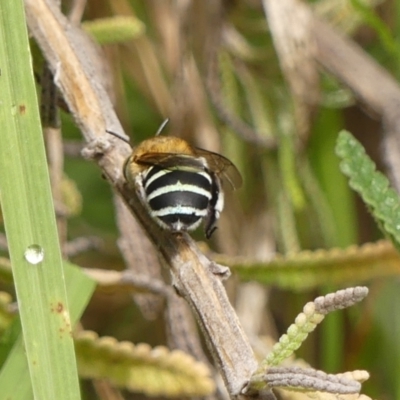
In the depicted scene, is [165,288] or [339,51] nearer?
[165,288]

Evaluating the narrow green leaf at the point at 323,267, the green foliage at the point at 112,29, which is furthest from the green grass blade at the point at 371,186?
the green foliage at the point at 112,29

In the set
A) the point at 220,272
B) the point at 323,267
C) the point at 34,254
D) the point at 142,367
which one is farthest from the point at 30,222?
the point at 323,267

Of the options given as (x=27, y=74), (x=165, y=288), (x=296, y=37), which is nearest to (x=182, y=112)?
(x=296, y=37)

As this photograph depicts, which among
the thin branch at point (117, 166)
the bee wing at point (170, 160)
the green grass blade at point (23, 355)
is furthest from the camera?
the bee wing at point (170, 160)

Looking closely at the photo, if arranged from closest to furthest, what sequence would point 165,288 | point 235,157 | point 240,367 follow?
1. point 240,367
2. point 165,288
3. point 235,157

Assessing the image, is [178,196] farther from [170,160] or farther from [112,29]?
[112,29]

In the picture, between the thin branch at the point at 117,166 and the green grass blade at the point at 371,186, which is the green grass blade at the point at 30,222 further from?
the green grass blade at the point at 371,186

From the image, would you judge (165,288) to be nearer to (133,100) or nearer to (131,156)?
(131,156)
